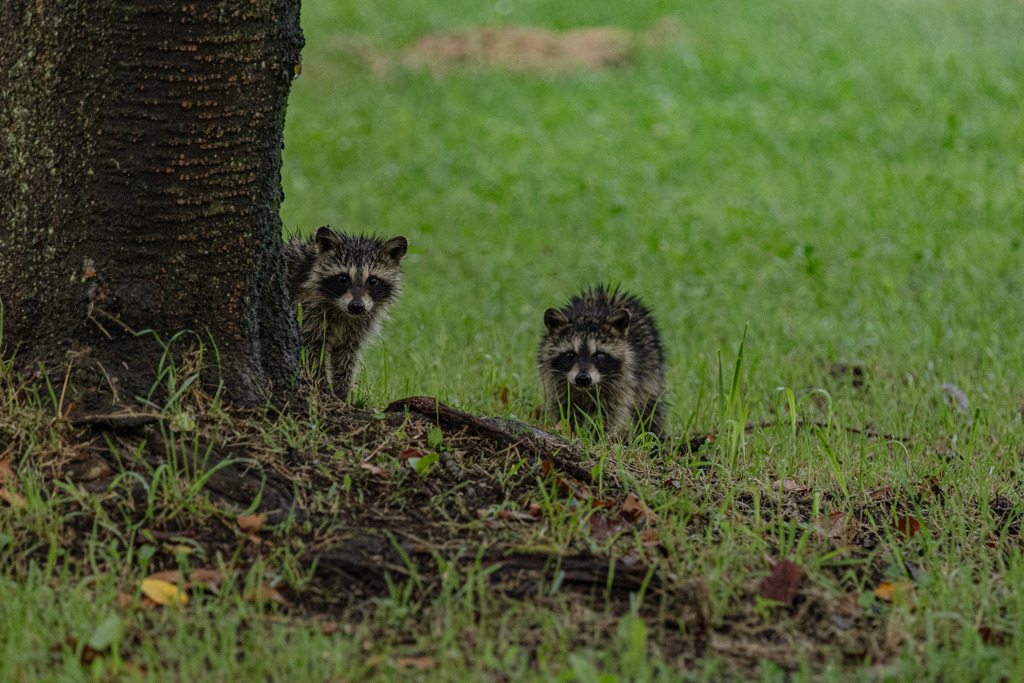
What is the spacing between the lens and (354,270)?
5.95 metres

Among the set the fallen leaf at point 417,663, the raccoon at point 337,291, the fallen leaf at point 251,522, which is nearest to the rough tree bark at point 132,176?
the fallen leaf at point 251,522

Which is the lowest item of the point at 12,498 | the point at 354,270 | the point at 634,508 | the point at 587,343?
the point at 12,498

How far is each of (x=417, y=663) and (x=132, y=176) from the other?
6.58ft

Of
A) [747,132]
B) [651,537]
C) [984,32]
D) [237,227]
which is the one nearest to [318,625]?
[651,537]

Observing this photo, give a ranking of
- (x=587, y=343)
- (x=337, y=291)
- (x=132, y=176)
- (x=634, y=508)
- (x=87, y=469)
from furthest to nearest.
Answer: (x=587, y=343)
(x=337, y=291)
(x=634, y=508)
(x=132, y=176)
(x=87, y=469)

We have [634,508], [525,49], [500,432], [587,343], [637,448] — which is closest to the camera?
[634,508]

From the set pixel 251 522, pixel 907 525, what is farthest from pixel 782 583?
pixel 251 522

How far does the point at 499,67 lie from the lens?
17.0 metres

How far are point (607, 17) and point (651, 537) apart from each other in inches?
660

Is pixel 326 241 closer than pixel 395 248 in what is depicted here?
Yes

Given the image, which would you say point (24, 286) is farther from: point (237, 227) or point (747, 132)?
point (747, 132)

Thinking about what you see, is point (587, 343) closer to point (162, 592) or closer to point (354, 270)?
point (354, 270)

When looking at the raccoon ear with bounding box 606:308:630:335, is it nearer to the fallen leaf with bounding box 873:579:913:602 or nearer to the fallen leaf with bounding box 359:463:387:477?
the fallen leaf with bounding box 359:463:387:477

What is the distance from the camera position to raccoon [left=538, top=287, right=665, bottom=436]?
6.39m
